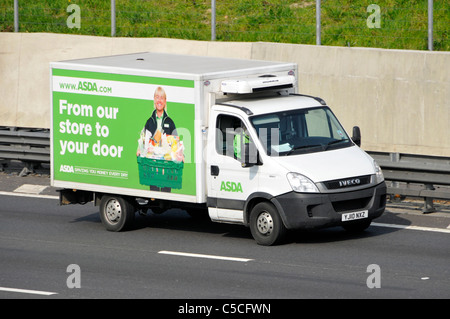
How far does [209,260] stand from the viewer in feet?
44.8

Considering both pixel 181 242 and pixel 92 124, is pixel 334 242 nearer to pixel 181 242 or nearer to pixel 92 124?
pixel 181 242

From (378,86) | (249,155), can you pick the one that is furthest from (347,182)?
(378,86)

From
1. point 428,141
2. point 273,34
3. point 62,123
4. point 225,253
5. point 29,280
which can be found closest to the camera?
point 29,280

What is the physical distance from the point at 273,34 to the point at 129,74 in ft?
29.4

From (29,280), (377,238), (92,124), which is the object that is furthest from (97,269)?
(377,238)

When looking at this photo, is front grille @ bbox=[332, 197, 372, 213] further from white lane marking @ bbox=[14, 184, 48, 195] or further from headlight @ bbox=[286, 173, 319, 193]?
white lane marking @ bbox=[14, 184, 48, 195]

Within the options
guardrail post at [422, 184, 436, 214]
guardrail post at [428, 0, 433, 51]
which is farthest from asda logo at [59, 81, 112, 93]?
guardrail post at [428, 0, 433, 51]

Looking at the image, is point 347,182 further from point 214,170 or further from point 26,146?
point 26,146

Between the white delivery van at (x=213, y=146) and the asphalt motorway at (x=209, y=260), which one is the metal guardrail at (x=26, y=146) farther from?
the white delivery van at (x=213, y=146)

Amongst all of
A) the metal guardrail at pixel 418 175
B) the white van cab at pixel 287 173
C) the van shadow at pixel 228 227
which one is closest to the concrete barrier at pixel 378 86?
the metal guardrail at pixel 418 175

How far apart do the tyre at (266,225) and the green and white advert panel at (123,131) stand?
1.08 metres

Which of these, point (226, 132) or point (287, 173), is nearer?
point (287, 173)

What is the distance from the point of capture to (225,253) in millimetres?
14062

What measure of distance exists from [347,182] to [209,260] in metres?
2.16
